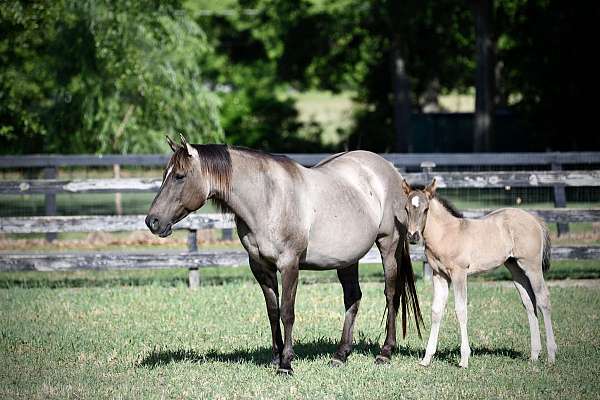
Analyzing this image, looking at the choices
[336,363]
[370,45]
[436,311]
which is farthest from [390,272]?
[370,45]

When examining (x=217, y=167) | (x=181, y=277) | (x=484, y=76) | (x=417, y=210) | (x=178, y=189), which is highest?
(x=484, y=76)

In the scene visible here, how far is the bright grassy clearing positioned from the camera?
23.1 feet

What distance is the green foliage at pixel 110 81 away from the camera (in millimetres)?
20250

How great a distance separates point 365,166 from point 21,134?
50.0 ft

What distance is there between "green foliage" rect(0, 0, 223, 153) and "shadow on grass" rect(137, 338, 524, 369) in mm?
12150

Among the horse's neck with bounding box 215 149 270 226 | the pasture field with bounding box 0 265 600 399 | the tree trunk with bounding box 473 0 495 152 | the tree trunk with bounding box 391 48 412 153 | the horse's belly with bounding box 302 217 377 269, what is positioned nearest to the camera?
the pasture field with bounding box 0 265 600 399

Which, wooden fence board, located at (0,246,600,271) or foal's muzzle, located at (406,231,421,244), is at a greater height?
foal's muzzle, located at (406,231,421,244)

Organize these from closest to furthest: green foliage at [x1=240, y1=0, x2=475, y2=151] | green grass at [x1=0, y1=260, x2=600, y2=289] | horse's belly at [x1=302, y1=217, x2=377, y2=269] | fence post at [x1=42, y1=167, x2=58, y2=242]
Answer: horse's belly at [x1=302, y1=217, x2=377, y2=269] → green grass at [x1=0, y1=260, x2=600, y2=289] → fence post at [x1=42, y1=167, x2=58, y2=242] → green foliage at [x1=240, y1=0, x2=475, y2=151]

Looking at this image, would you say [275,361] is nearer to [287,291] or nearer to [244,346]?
[287,291]

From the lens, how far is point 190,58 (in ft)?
79.7

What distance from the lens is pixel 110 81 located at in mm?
22031

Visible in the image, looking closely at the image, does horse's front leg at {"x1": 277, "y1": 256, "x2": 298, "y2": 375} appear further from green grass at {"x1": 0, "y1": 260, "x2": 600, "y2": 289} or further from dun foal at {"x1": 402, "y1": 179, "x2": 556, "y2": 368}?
green grass at {"x1": 0, "y1": 260, "x2": 600, "y2": 289}

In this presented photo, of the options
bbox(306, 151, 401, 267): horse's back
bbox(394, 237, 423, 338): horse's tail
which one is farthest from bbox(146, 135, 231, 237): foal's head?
bbox(394, 237, 423, 338): horse's tail

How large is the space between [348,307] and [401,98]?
82.1ft
